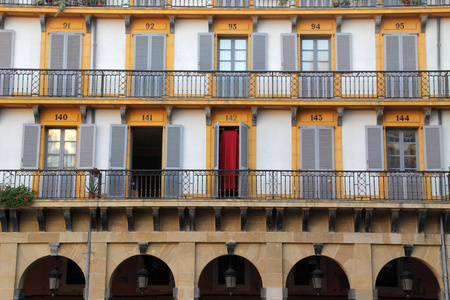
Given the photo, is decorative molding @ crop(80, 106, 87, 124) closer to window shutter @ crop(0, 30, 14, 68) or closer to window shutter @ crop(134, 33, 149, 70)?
window shutter @ crop(134, 33, 149, 70)

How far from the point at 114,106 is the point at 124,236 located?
15.1 feet

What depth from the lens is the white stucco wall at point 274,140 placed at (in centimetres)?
2405

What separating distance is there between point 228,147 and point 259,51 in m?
3.67

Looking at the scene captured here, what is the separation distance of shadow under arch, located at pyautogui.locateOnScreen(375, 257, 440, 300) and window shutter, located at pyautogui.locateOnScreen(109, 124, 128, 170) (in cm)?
1022

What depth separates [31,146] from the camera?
2389 cm

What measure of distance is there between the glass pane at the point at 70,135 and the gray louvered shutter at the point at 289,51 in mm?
7762

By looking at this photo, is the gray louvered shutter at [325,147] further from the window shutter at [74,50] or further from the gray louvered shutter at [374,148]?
the window shutter at [74,50]

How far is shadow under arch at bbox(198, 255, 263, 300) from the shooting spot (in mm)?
25000

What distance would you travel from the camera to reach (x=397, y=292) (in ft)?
81.9

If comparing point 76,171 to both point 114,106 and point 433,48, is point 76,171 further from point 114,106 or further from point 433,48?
point 433,48

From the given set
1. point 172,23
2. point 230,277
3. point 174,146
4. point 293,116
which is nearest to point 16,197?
point 174,146

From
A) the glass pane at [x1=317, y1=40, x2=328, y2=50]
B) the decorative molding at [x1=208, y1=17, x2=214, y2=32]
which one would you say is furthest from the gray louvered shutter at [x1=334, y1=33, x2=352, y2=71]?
the decorative molding at [x1=208, y1=17, x2=214, y2=32]

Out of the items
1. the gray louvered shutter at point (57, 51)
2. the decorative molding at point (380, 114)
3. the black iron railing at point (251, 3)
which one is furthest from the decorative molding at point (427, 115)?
the gray louvered shutter at point (57, 51)

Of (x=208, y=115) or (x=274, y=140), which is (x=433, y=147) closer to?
(x=274, y=140)
